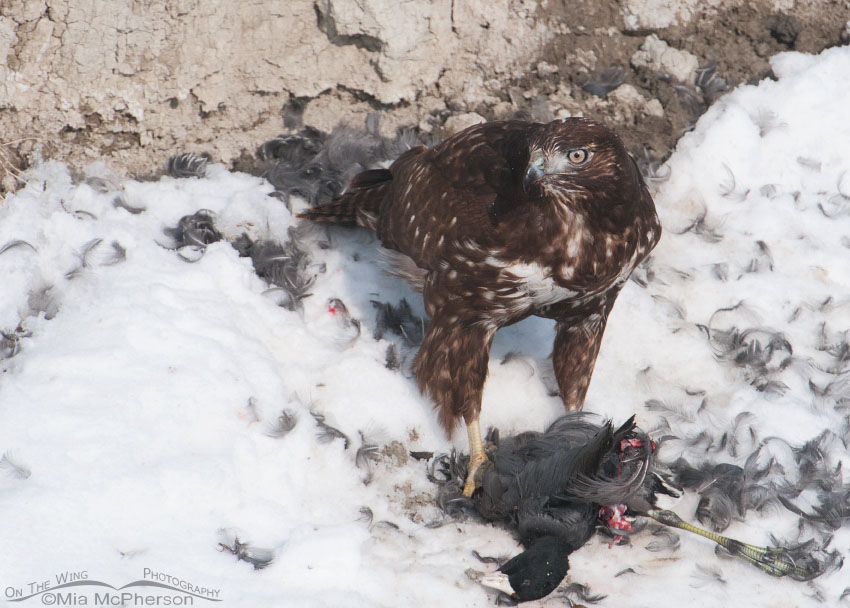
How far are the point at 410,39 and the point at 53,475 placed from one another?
9.06 feet

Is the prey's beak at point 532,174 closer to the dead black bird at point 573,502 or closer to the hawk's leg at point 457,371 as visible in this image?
the hawk's leg at point 457,371

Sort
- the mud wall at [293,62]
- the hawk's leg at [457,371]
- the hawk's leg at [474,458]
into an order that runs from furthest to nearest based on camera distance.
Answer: the mud wall at [293,62]
the hawk's leg at [474,458]
the hawk's leg at [457,371]

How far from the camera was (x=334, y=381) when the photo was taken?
379cm

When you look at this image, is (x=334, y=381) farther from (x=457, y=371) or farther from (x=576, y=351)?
(x=576, y=351)

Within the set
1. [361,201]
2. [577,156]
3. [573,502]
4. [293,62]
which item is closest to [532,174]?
[577,156]

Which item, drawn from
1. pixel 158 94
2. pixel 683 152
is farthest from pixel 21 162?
pixel 683 152

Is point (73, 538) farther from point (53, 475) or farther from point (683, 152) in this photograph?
point (683, 152)

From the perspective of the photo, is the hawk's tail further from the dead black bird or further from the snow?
the dead black bird

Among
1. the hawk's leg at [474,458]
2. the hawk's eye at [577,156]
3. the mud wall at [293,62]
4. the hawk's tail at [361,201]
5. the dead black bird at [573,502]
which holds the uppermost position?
the hawk's eye at [577,156]

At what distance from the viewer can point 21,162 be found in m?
4.02

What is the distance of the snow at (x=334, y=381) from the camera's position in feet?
9.76

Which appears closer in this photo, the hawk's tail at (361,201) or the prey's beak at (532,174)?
the prey's beak at (532,174)

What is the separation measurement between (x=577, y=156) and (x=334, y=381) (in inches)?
60.5

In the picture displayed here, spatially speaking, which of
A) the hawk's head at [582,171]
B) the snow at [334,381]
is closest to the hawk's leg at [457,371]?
the snow at [334,381]
